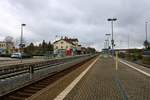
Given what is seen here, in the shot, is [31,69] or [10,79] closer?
[10,79]

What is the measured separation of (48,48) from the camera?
147125mm

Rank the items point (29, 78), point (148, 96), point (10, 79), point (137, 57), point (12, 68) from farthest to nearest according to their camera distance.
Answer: point (137, 57), point (29, 78), point (12, 68), point (10, 79), point (148, 96)

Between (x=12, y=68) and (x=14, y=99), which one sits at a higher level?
(x=12, y=68)

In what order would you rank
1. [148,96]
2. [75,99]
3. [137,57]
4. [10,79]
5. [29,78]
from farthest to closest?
[137,57] < [29,78] < [10,79] < [148,96] < [75,99]

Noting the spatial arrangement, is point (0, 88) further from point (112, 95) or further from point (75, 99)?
point (112, 95)

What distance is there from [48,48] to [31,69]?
131846mm

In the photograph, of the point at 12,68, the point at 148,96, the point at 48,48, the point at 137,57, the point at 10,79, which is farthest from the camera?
the point at 48,48

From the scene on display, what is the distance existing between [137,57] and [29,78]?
41440mm

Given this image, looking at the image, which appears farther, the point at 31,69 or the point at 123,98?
the point at 31,69

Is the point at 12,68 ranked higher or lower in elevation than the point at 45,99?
higher

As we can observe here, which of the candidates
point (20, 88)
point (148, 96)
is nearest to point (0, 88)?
point (20, 88)

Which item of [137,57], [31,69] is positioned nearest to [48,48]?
[137,57]

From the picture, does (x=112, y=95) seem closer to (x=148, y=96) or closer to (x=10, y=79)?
(x=148, y=96)

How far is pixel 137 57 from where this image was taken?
54281 mm
